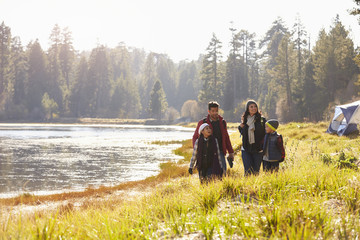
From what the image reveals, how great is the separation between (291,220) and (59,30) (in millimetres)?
97075

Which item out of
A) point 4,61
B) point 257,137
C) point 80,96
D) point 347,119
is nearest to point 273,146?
point 257,137

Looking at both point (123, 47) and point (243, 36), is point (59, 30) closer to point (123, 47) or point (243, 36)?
point (123, 47)

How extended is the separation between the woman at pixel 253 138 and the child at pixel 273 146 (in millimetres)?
109

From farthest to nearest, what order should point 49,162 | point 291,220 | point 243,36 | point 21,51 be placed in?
1. point 21,51
2. point 243,36
3. point 49,162
4. point 291,220

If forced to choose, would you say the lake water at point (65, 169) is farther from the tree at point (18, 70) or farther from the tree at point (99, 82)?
the tree at point (99, 82)

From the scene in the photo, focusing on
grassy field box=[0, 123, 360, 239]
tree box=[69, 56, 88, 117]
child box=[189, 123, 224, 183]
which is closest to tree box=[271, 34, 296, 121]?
child box=[189, 123, 224, 183]

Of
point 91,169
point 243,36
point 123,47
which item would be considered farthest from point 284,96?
point 123,47

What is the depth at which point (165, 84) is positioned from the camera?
4296 inches

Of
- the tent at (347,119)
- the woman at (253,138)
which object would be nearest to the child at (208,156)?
the woman at (253,138)

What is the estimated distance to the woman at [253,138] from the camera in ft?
21.5

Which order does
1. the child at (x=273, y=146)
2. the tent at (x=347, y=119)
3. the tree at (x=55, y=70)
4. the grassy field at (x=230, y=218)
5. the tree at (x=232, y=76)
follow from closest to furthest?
the grassy field at (x=230, y=218) < the child at (x=273, y=146) < the tent at (x=347, y=119) < the tree at (x=232, y=76) < the tree at (x=55, y=70)

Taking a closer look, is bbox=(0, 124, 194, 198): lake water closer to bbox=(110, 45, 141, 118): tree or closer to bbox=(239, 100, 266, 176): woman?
bbox=(239, 100, 266, 176): woman

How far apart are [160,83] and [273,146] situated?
74562 millimetres

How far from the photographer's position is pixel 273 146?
6539 millimetres
